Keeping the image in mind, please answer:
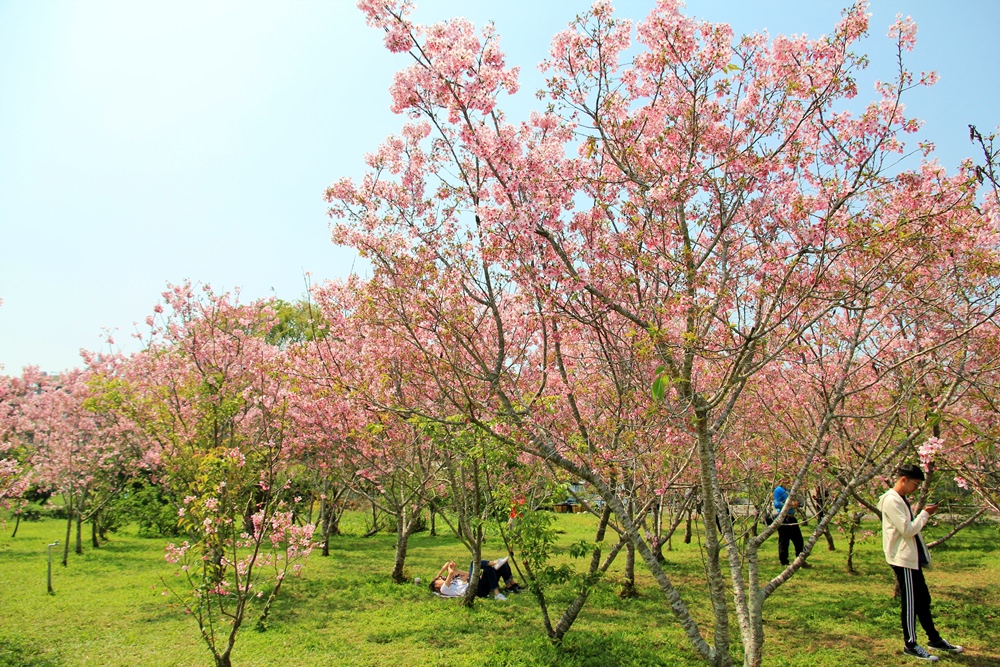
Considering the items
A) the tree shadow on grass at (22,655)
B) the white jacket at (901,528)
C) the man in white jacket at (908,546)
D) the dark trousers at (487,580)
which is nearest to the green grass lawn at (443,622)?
the tree shadow on grass at (22,655)

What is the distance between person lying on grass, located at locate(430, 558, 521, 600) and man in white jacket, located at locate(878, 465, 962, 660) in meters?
5.54

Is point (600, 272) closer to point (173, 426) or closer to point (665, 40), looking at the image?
point (665, 40)

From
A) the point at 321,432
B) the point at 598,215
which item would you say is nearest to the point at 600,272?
the point at 598,215

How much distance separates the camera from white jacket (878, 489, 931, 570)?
210 inches

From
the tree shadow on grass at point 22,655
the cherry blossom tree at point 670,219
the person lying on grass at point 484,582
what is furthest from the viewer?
the person lying on grass at point 484,582

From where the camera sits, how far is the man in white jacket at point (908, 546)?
17.5 feet

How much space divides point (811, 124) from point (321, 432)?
8.28 meters

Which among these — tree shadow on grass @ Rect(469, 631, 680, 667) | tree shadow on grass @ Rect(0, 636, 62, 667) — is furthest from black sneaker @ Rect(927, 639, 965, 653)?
tree shadow on grass @ Rect(0, 636, 62, 667)

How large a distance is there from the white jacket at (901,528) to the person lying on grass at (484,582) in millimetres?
5641

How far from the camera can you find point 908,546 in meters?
5.47

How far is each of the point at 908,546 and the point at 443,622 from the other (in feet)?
17.8

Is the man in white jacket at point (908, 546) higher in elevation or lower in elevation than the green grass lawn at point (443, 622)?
higher

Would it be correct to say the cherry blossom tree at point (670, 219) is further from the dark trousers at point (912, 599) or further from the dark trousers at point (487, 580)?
the dark trousers at point (487, 580)

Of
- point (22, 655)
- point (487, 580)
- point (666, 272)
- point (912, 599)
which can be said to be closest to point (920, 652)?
point (912, 599)
